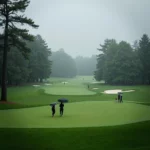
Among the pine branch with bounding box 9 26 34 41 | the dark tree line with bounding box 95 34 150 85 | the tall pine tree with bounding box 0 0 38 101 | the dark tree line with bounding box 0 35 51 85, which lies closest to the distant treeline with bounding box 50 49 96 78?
the dark tree line with bounding box 0 35 51 85

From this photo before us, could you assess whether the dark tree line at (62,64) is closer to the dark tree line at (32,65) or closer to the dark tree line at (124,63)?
the dark tree line at (32,65)

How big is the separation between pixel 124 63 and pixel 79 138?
2218cm

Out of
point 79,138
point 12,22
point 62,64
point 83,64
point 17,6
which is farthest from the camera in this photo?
point 83,64

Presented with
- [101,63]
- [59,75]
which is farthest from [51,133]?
[101,63]

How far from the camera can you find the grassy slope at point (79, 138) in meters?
10.7

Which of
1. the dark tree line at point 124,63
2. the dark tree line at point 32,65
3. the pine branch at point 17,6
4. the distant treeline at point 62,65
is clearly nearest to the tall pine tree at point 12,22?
the pine branch at point 17,6

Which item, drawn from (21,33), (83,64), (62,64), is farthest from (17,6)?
(83,64)

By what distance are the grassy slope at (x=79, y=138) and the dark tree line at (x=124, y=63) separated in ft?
33.6

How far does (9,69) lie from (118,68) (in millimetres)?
14918

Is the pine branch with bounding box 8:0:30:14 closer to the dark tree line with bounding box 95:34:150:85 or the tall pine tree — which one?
the tall pine tree

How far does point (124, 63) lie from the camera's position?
32719 mm

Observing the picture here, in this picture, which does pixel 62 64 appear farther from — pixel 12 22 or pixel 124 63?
pixel 124 63

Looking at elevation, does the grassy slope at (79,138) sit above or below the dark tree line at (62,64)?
below

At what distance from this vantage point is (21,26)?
27.7 m
